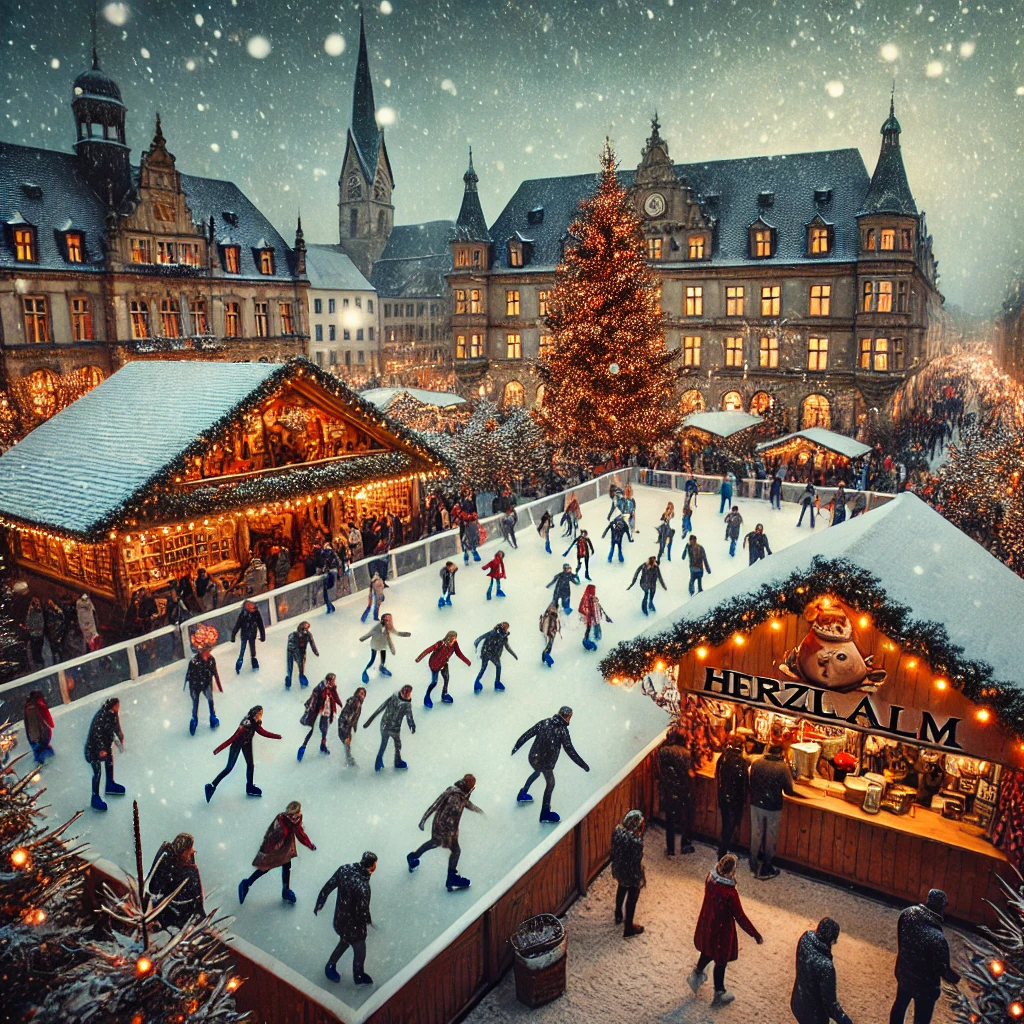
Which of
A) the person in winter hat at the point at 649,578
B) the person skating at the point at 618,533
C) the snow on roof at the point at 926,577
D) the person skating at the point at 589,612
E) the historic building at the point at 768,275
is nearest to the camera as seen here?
the snow on roof at the point at 926,577

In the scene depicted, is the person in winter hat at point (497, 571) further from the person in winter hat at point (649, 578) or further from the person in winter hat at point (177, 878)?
the person in winter hat at point (177, 878)

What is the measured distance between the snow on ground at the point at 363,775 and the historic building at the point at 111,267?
21.9 m

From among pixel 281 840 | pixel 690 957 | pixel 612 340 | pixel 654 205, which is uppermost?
pixel 654 205

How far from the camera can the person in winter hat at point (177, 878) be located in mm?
7648

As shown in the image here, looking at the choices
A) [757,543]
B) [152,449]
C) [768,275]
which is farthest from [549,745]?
[768,275]

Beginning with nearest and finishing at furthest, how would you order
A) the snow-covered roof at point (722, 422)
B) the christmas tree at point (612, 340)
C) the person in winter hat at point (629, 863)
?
the person in winter hat at point (629, 863) → the christmas tree at point (612, 340) → the snow-covered roof at point (722, 422)

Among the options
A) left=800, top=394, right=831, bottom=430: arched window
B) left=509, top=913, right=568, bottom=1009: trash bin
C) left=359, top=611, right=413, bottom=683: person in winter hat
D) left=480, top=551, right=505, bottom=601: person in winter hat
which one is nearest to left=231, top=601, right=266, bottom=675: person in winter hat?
left=359, top=611, right=413, bottom=683: person in winter hat

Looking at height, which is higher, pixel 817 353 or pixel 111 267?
pixel 111 267

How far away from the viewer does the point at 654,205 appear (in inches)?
1626

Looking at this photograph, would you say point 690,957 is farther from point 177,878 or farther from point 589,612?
point 589,612

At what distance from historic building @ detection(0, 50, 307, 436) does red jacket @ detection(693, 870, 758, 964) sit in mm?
30237

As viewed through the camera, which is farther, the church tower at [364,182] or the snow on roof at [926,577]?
the church tower at [364,182]

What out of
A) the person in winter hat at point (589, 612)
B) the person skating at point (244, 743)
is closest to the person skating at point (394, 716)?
the person skating at point (244, 743)

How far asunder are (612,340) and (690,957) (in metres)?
24.4
